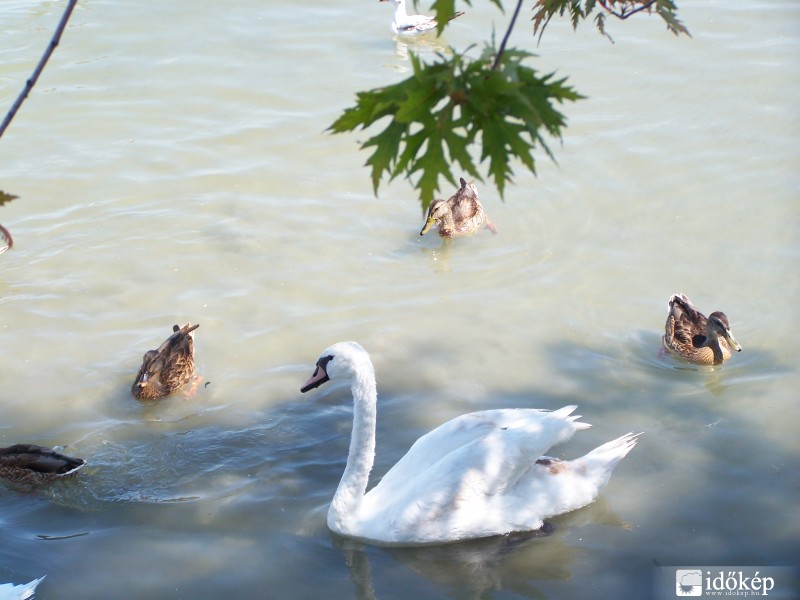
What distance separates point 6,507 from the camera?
6.59m

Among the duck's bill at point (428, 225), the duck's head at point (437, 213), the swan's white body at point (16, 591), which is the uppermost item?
the duck's head at point (437, 213)

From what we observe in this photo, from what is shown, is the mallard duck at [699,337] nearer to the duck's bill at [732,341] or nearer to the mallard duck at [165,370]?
the duck's bill at [732,341]

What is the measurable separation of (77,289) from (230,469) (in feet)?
10.7

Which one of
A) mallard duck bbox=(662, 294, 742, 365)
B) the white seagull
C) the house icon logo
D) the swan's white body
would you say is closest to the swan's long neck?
the swan's white body

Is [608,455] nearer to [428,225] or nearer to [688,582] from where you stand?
[688,582]

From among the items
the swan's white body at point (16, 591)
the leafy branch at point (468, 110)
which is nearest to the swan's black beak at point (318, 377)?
the swan's white body at point (16, 591)

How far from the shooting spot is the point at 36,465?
6.62m

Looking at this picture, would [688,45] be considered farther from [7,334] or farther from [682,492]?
→ [7,334]

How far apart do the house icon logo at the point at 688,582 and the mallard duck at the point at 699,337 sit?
2473mm

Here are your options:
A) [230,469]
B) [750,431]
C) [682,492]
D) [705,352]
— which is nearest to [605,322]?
[705,352]

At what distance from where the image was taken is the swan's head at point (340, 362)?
620 cm

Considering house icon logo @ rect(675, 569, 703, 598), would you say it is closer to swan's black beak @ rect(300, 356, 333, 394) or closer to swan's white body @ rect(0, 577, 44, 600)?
swan's black beak @ rect(300, 356, 333, 394)

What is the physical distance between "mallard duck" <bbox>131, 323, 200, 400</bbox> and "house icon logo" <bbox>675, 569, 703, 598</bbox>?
13.1 feet

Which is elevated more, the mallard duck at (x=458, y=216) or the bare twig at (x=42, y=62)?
the bare twig at (x=42, y=62)
